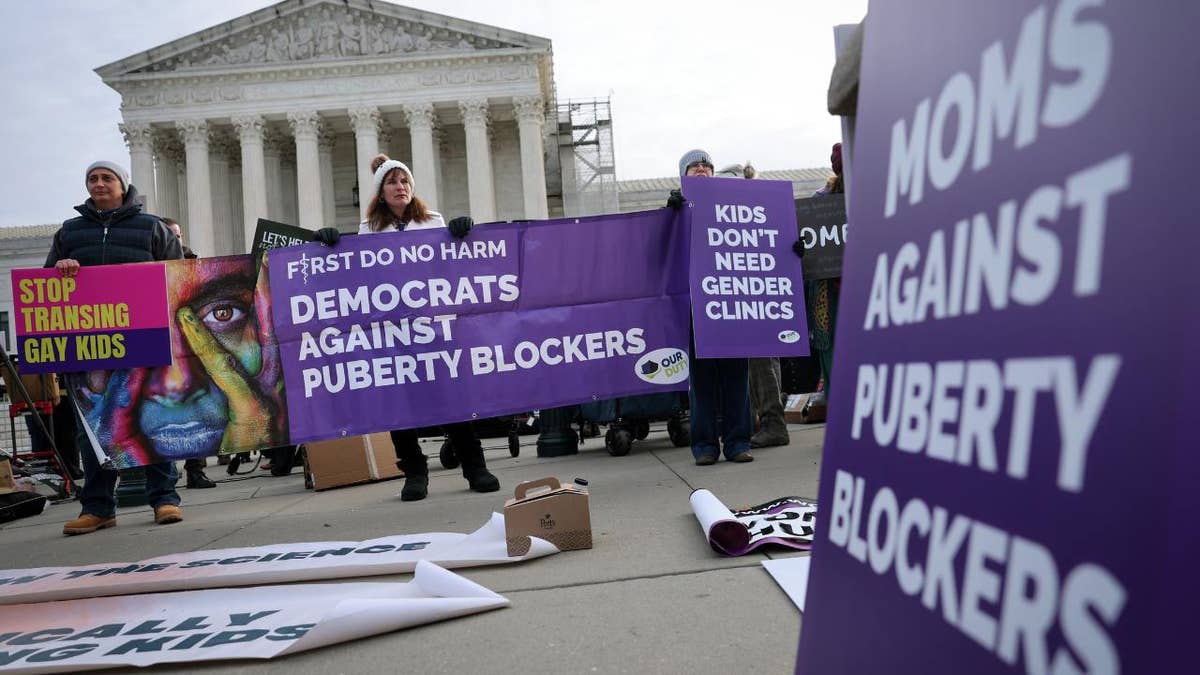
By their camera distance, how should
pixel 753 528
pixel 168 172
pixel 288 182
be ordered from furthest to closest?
pixel 288 182, pixel 168 172, pixel 753 528

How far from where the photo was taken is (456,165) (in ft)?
136

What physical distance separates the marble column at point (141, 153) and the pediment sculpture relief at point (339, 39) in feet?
16.4

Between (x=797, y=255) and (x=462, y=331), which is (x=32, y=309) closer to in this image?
(x=462, y=331)

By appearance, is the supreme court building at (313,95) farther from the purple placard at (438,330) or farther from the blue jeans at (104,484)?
the purple placard at (438,330)

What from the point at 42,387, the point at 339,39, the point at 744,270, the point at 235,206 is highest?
the point at 339,39

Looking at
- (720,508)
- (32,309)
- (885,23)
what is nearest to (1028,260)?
A: (885,23)

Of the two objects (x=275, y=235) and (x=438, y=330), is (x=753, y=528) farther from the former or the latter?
(x=275, y=235)

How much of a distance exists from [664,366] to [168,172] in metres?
40.7

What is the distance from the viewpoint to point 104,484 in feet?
14.6

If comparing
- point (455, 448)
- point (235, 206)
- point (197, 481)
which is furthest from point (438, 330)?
point (235, 206)

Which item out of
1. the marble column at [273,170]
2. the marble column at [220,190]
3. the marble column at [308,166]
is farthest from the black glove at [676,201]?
the marble column at [220,190]

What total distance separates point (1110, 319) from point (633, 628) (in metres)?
1.40

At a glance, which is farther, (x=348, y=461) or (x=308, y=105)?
(x=308, y=105)

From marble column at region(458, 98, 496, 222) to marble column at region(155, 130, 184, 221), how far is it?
1365 centimetres
